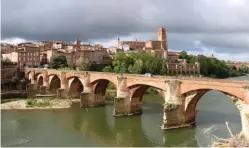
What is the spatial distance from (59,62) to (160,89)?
4955 centimetres

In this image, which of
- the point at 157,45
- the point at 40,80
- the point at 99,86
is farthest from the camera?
the point at 157,45

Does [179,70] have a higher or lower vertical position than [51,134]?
higher

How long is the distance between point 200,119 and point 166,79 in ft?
18.5

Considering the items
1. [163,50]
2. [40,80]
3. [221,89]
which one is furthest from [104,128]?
[163,50]

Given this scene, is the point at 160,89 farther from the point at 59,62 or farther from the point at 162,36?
the point at 162,36

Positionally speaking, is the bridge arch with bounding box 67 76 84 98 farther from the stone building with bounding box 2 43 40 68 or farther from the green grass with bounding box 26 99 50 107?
the stone building with bounding box 2 43 40 68

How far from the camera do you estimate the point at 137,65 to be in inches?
2827

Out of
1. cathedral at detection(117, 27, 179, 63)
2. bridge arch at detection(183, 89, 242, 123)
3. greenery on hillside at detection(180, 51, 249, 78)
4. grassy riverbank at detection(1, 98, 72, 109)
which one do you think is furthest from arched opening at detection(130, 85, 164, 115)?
cathedral at detection(117, 27, 179, 63)

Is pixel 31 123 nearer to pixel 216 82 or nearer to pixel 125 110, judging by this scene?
pixel 125 110

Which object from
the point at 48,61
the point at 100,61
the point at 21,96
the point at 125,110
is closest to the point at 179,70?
the point at 100,61

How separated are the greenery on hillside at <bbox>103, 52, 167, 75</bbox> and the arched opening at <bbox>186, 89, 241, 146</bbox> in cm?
3084

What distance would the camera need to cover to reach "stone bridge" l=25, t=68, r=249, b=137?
26.3 m

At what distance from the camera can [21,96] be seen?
52938 mm

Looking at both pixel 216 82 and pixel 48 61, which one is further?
pixel 48 61
